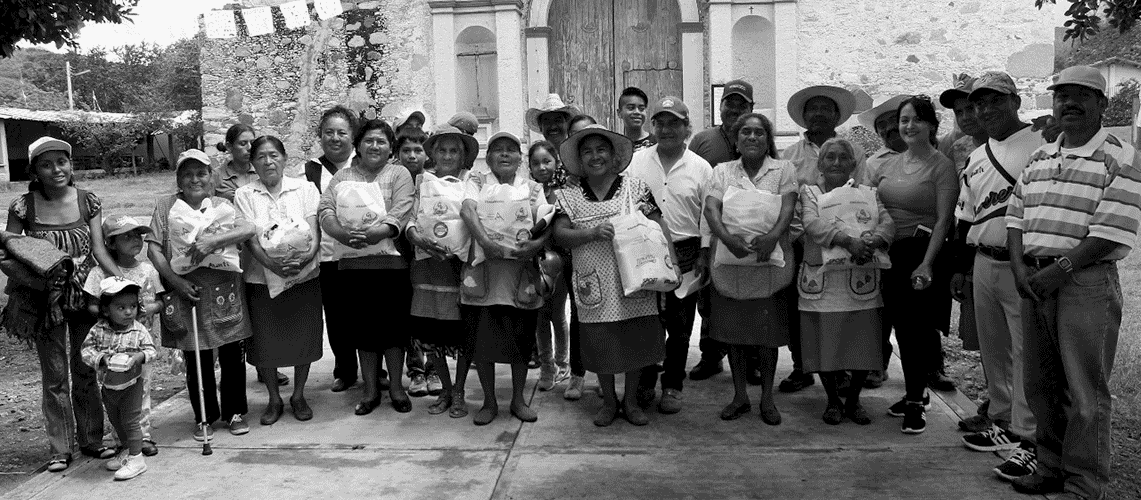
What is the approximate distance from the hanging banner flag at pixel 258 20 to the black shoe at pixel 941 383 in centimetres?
828

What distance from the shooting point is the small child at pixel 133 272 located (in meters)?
4.29

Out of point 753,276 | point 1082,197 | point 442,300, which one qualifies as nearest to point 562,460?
point 442,300

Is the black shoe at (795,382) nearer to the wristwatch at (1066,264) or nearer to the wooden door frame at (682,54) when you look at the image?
the wristwatch at (1066,264)

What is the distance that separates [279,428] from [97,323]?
1.12 metres

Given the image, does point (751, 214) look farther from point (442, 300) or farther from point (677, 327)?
point (442, 300)

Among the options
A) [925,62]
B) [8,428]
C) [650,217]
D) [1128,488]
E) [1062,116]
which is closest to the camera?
[1062,116]

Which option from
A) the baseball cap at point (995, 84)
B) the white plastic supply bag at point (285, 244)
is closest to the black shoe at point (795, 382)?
the baseball cap at point (995, 84)

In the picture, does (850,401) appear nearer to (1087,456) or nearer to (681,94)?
(1087,456)

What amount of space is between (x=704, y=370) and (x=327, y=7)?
6.69 m

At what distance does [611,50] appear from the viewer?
10523 mm

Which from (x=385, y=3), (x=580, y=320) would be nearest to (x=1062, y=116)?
(x=580, y=320)

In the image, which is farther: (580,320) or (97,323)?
(580,320)

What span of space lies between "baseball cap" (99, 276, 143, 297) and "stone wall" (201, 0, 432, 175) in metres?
6.22

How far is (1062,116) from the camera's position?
11.7ft
